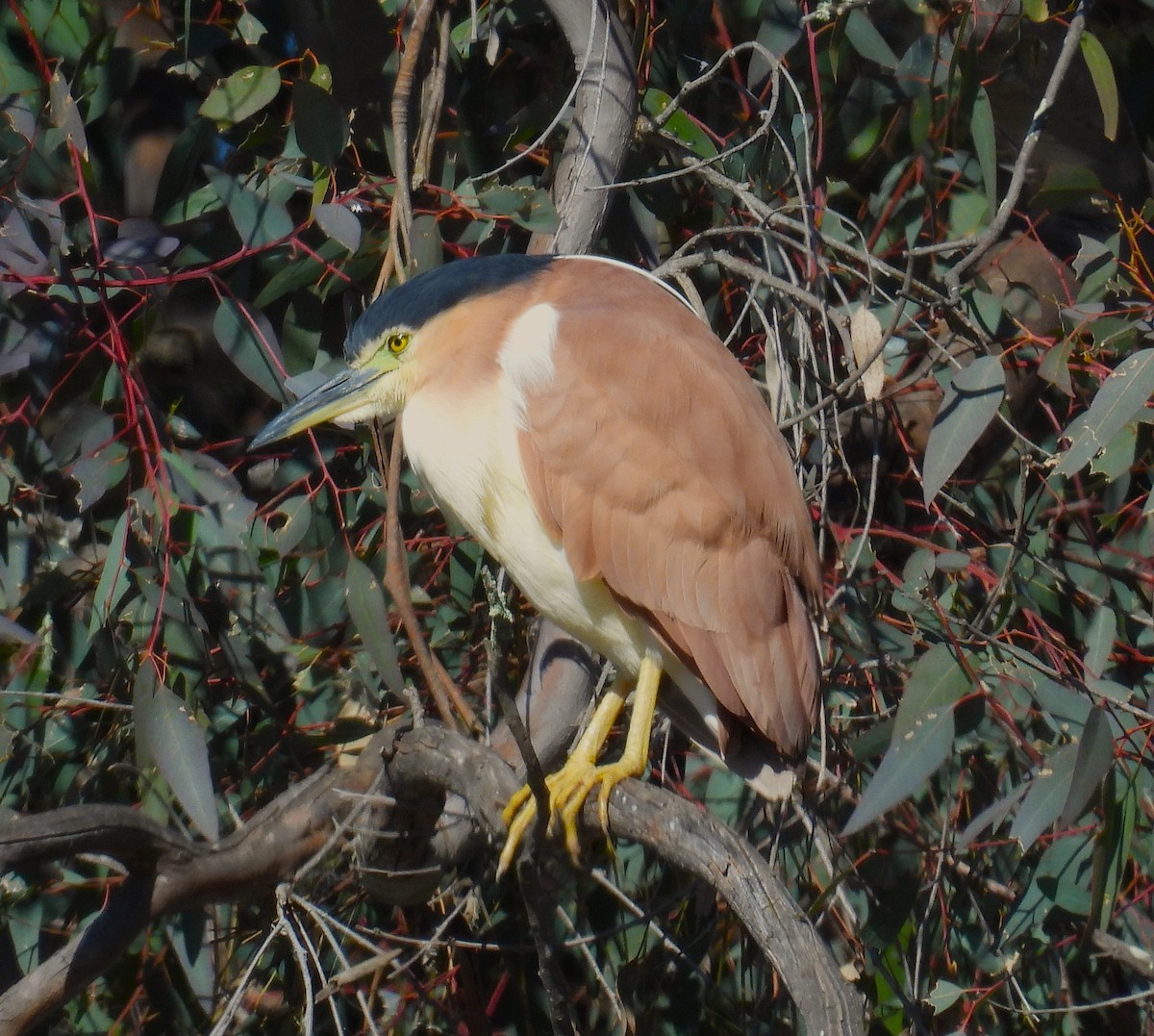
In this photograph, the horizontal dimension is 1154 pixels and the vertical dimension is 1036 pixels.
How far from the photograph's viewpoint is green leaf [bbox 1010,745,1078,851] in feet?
5.16

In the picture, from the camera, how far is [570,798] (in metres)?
1.68

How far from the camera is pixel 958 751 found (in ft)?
6.88

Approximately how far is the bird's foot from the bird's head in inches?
23.6

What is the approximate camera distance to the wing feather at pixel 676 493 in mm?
1684

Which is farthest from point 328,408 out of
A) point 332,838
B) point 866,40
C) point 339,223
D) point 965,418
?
point 866,40

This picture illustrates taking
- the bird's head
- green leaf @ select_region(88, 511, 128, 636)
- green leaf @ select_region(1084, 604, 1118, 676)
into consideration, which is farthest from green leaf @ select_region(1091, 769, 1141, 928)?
green leaf @ select_region(88, 511, 128, 636)

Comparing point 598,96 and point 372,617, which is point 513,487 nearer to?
point 372,617

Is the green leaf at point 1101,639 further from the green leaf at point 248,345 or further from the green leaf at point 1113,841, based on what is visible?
the green leaf at point 248,345

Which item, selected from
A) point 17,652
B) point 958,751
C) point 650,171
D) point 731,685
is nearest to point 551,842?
point 731,685

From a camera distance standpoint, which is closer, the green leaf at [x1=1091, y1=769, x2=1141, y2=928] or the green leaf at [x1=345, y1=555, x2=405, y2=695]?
the green leaf at [x1=1091, y1=769, x2=1141, y2=928]

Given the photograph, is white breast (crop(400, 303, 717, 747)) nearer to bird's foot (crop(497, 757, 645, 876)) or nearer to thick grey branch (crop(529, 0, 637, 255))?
bird's foot (crop(497, 757, 645, 876))

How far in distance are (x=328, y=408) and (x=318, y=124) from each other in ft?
1.30

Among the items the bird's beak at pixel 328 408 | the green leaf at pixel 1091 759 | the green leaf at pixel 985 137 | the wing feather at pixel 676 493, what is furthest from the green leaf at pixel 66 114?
the green leaf at pixel 1091 759

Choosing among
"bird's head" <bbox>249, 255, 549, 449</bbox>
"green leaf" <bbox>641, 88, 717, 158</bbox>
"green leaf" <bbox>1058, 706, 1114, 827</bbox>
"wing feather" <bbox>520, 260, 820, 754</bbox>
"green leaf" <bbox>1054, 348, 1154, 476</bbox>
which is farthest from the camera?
"green leaf" <bbox>641, 88, 717, 158</bbox>
